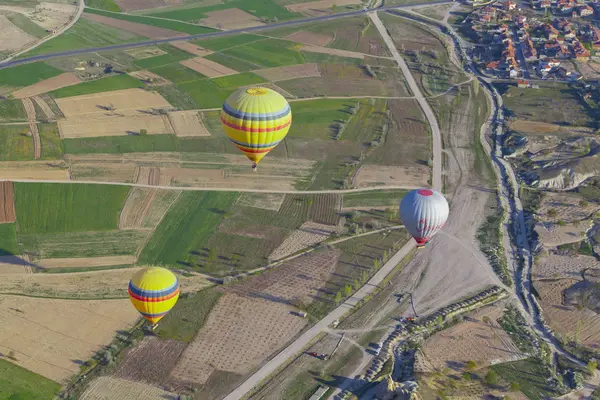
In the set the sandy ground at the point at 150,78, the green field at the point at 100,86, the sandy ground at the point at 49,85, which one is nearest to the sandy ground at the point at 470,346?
the sandy ground at the point at 150,78

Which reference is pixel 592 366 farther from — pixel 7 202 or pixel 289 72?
pixel 289 72

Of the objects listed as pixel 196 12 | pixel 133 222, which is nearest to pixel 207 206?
pixel 133 222

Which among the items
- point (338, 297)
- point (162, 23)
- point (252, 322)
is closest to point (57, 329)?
point (252, 322)

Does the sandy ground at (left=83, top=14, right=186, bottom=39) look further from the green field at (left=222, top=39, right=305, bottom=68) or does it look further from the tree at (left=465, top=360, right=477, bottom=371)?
the tree at (left=465, top=360, right=477, bottom=371)

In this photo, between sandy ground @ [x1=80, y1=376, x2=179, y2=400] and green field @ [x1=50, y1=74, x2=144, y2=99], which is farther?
green field @ [x1=50, y1=74, x2=144, y2=99]

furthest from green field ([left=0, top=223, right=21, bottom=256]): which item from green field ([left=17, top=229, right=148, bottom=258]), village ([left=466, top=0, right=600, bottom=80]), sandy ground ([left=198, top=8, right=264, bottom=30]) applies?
village ([left=466, top=0, right=600, bottom=80])

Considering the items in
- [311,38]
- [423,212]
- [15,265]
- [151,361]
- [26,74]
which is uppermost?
[311,38]
